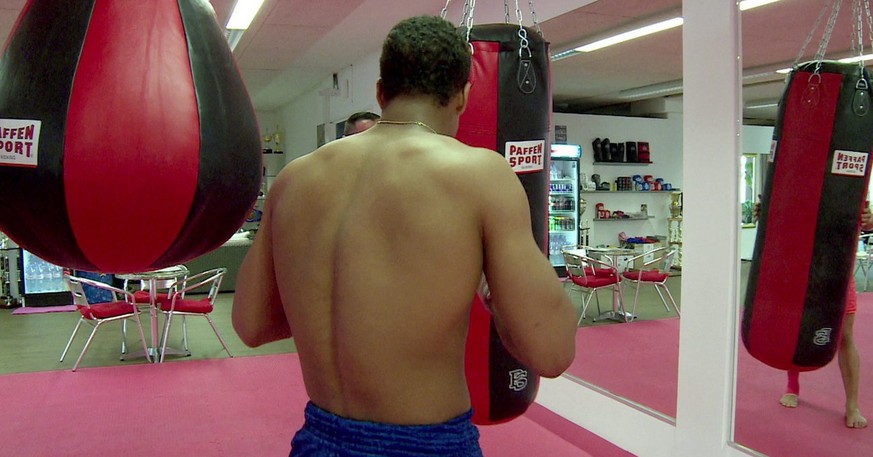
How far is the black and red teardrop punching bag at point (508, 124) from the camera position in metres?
2.02

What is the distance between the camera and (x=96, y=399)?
4.24m

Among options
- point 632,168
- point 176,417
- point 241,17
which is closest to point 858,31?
point 632,168

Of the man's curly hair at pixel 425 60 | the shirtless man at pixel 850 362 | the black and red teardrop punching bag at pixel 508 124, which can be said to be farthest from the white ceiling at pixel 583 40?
the man's curly hair at pixel 425 60

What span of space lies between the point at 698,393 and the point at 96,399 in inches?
129

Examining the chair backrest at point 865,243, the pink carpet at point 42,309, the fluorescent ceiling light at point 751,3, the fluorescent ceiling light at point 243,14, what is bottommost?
the pink carpet at point 42,309

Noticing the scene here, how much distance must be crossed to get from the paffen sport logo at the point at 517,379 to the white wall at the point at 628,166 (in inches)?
63.1

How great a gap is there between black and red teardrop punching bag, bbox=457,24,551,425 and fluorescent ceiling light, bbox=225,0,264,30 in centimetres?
385

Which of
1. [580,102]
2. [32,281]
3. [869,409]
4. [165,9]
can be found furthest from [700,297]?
[32,281]

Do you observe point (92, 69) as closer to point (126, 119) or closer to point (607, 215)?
point (126, 119)

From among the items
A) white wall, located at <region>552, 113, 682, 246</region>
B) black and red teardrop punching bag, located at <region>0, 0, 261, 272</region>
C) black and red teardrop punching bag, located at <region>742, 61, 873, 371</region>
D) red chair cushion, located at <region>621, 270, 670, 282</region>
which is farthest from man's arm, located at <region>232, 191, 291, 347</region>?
red chair cushion, located at <region>621, 270, 670, 282</region>

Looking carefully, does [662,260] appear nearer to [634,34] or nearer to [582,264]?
[634,34]

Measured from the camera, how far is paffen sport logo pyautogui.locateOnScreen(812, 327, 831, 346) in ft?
8.14

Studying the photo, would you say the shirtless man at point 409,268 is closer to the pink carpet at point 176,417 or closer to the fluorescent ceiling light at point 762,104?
the fluorescent ceiling light at point 762,104

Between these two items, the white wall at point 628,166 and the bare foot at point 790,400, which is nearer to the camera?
the bare foot at point 790,400
